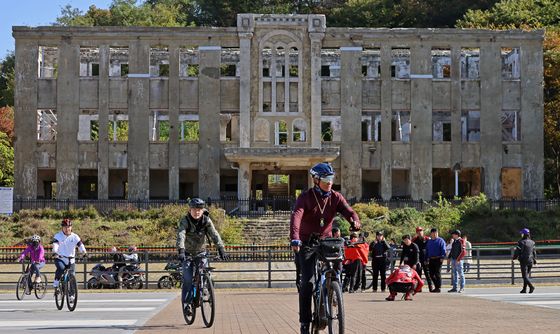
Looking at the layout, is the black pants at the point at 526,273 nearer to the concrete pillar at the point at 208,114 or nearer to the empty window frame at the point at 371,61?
the concrete pillar at the point at 208,114

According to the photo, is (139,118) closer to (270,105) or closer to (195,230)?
(270,105)

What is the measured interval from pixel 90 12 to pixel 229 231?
59.3 meters

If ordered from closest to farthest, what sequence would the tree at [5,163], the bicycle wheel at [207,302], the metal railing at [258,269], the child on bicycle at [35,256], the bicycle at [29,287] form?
the bicycle wheel at [207,302]
the child on bicycle at [35,256]
the bicycle at [29,287]
the metal railing at [258,269]
the tree at [5,163]

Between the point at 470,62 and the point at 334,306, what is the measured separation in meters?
53.3

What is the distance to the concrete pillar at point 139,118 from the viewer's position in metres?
57.1

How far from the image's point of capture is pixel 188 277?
14.6m

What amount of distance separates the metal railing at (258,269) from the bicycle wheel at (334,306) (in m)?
16.3

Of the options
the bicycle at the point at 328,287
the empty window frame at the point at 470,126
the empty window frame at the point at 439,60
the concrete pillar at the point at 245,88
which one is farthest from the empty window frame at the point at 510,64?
the bicycle at the point at 328,287

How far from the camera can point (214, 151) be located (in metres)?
57.5

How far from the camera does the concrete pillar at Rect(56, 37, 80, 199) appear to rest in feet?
186

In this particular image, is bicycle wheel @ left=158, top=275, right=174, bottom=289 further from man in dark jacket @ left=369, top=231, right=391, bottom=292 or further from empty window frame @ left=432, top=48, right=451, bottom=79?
empty window frame @ left=432, top=48, right=451, bottom=79

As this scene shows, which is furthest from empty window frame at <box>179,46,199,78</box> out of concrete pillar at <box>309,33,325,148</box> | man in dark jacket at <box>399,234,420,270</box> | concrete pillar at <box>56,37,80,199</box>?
man in dark jacket at <box>399,234,420,270</box>

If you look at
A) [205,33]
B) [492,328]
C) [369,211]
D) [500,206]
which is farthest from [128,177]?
[492,328]

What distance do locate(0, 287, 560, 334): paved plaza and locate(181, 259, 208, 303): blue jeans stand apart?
1.57 ft
